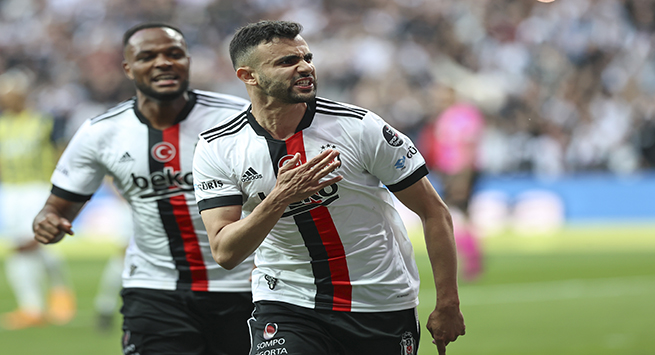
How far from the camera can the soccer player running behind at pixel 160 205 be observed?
186 inches

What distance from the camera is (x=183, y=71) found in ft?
16.1

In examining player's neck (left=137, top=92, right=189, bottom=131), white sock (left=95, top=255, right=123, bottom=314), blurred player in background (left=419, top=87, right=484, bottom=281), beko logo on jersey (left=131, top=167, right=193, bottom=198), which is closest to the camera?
beko logo on jersey (left=131, top=167, right=193, bottom=198)

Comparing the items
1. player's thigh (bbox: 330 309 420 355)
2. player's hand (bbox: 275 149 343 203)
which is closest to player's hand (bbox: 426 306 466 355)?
player's thigh (bbox: 330 309 420 355)

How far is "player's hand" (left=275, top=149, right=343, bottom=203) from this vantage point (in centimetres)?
334

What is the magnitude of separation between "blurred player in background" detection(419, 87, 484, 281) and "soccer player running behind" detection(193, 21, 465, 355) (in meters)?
7.16

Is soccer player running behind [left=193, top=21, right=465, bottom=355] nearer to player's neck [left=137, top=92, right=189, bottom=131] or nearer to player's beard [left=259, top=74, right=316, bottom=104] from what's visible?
player's beard [left=259, top=74, right=316, bottom=104]

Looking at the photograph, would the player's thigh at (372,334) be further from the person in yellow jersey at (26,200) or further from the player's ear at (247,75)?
the person in yellow jersey at (26,200)

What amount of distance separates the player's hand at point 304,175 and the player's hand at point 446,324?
2.64 feet

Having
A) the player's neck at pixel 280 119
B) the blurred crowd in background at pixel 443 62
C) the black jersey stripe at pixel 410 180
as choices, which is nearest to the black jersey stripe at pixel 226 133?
the player's neck at pixel 280 119

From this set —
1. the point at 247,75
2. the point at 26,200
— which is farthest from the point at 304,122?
the point at 26,200

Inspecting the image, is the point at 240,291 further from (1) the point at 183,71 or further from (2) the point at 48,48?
(2) the point at 48,48

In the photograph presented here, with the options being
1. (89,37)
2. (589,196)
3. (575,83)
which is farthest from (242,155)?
(89,37)

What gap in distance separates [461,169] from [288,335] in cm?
778

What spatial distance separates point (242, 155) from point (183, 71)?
132 cm
